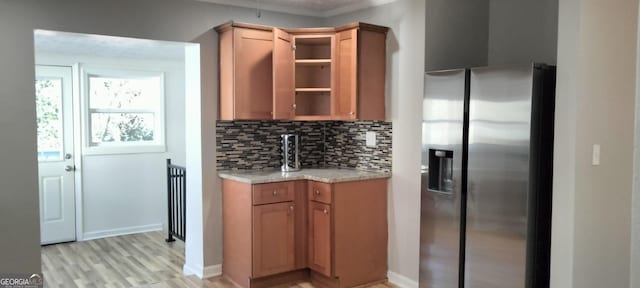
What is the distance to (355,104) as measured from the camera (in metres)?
3.80

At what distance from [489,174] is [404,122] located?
3.03 ft

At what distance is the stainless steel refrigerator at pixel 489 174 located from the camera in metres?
2.85

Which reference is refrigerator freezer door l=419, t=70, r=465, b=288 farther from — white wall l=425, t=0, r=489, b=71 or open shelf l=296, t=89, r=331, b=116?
open shelf l=296, t=89, r=331, b=116

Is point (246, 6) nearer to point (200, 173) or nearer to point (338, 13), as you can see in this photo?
point (338, 13)

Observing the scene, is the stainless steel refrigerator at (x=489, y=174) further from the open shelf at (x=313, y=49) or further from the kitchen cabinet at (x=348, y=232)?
the open shelf at (x=313, y=49)

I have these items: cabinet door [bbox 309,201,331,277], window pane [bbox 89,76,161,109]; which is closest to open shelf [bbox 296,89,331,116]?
cabinet door [bbox 309,201,331,277]

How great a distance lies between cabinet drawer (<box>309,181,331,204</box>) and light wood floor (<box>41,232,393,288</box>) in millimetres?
699

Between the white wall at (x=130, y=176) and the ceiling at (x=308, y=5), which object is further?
the white wall at (x=130, y=176)

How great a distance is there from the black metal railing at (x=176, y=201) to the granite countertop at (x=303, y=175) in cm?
118

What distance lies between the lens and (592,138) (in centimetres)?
277

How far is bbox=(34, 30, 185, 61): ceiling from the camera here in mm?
4172

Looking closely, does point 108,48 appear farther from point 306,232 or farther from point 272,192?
point 306,232

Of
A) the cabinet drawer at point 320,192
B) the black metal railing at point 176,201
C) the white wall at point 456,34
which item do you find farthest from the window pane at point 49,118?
the white wall at point 456,34

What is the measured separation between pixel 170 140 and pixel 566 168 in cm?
443
